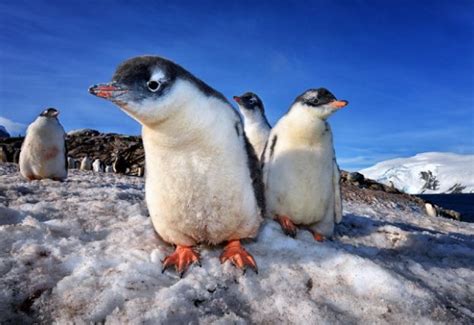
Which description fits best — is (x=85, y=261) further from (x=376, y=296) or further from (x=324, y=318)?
(x=376, y=296)

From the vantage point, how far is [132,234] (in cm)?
347

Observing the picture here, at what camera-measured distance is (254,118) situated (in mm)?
7719

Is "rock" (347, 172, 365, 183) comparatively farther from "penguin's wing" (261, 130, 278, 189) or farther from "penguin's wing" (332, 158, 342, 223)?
"penguin's wing" (261, 130, 278, 189)

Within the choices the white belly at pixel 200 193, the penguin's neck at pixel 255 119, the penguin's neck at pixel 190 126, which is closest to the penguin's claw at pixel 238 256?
the white belly at pixel 200 193

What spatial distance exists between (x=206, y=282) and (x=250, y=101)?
5.60 meters

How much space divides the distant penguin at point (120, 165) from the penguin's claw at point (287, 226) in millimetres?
15672

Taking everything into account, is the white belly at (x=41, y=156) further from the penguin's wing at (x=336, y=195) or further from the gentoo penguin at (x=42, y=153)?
the penguin's wing at (x=336, y=195)

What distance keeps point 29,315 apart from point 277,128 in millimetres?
3082

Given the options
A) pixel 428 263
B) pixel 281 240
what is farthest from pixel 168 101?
pixel 428 263

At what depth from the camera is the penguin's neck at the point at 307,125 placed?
4379mm

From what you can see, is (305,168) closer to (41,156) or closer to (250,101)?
(250,101)

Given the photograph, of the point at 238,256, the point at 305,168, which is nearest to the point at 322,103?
the point at 305,168

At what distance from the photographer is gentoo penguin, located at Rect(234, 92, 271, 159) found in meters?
7.36

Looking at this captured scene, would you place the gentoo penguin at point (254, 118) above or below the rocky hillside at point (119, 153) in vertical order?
above
